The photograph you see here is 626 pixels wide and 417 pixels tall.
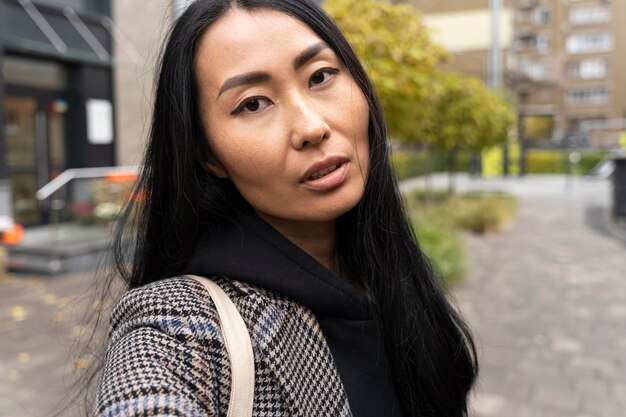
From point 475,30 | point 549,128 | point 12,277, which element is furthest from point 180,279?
point 549,128

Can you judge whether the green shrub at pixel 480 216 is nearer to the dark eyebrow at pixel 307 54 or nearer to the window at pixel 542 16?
the dark eyebrow at pixel 307 54

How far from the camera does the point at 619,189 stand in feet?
41.4

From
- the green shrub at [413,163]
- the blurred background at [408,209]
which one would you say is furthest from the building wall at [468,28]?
the blurred background at [408,209]

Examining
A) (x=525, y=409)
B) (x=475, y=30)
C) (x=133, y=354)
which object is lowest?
(x=525, y=409)

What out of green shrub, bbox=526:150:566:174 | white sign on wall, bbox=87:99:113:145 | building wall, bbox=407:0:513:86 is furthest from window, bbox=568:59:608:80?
white sign on wall, bbox=87:99:113:145

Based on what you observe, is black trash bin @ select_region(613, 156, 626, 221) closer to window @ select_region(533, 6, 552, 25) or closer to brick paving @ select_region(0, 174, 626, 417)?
brick paving @ select_region(0, 174, 626, 417)

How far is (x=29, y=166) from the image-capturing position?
11133mm

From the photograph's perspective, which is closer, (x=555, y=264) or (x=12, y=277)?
(x=12, y=277)

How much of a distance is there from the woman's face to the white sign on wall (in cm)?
1206

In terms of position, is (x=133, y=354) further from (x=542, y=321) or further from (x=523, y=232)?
(x=523, y=232)

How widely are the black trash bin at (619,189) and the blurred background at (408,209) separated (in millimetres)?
29

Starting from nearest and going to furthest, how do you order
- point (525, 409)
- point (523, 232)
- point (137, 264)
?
1. point (137, 264)
2. point (525, 409)
3. point (523, 232)

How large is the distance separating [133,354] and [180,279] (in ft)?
0.60

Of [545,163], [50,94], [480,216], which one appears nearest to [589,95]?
[545,163]
